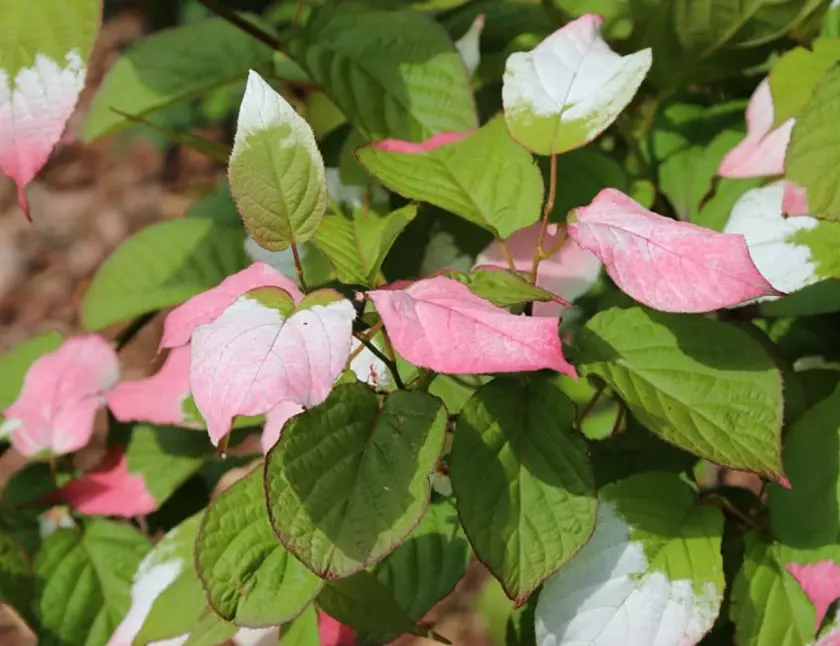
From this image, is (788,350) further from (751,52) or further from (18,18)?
(18,18)

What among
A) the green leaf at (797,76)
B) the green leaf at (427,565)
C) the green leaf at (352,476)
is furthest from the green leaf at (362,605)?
the green leaf at (797,76)

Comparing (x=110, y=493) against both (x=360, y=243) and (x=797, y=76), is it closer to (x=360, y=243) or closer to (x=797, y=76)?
(x=360, y=243)

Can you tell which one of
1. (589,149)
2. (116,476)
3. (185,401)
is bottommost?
(116,476)

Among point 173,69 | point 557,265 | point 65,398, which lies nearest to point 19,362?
point 65,398

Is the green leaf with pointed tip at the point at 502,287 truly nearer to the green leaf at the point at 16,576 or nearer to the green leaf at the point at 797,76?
the green leaf at the point at 797,76

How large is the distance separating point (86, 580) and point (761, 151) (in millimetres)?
659

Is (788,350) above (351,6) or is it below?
below

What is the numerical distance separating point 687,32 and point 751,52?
0.08 m

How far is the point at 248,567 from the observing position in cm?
57

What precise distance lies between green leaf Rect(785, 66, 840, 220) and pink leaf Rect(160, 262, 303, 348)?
35 centimetres

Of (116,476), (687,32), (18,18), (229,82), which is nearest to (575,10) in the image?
(687,32)

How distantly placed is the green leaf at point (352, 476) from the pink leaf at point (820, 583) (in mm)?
275

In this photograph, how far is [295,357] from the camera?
448 millimetres

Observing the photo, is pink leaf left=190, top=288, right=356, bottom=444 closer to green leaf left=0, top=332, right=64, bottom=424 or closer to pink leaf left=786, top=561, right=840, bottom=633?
pink leaf left=786, top=561, right=840, bottom=633
